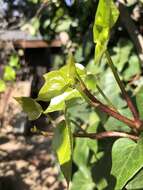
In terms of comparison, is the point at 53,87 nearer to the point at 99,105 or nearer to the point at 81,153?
the point at 99,105

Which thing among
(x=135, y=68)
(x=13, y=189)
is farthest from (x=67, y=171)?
(x=13, y=189)

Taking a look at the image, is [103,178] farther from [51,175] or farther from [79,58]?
[51,175]

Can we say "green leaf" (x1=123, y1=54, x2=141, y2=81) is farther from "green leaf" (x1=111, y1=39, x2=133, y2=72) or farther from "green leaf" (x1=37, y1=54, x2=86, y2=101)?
"green leaf" (x1=37, y1=54, x2=86, y2=101)

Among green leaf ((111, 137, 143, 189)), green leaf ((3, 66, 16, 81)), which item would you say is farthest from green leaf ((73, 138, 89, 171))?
green leaf ((3, 66, 16, 81))

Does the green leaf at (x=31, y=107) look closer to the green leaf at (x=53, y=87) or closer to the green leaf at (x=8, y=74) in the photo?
the green leaf at (x=53, y=87)

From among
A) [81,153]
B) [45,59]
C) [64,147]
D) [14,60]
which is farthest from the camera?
[45,59]

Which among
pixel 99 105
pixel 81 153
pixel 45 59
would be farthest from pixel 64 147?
pixel 45 59

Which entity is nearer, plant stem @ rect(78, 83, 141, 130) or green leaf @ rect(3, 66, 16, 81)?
plant stem @ rect(78, 83, 141, 130)
